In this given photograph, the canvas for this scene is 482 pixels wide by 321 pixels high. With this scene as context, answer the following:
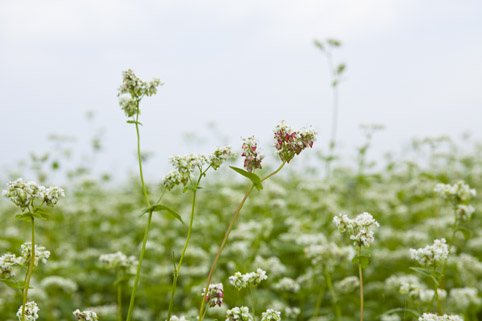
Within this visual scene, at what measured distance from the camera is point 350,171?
9.73m

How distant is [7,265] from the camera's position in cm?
224

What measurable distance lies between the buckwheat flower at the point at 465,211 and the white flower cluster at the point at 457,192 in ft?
0.20

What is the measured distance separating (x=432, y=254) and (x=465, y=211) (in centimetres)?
107

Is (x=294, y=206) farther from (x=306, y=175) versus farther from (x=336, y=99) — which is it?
(x=306, y=175)

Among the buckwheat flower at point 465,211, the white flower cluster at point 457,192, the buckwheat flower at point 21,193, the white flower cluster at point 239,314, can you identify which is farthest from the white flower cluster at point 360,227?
the buckwheat flower at point 21,193

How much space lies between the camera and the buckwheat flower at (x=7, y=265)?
7.35 feet

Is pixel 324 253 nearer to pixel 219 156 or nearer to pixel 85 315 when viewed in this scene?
pixel 219 156

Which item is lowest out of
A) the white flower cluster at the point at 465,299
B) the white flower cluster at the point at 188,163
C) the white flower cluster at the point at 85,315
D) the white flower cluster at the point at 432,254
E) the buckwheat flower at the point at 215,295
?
the white flower cluster at the point at 85,315

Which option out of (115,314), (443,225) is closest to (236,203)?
(115,314)

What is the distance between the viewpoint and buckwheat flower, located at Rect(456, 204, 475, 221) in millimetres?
3416

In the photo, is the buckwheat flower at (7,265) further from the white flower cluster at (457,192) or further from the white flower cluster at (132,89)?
the white flower cluster at (457,192)

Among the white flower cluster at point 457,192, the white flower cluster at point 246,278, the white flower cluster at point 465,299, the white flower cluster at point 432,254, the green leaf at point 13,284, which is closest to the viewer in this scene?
the green leaf at point 13,284

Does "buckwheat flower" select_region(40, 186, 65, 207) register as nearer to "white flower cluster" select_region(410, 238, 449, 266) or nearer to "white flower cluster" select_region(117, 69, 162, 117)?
"white flower cluster" select_region(117, 69, 162, 117)

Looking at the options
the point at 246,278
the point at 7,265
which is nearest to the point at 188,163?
the point at 246,278
